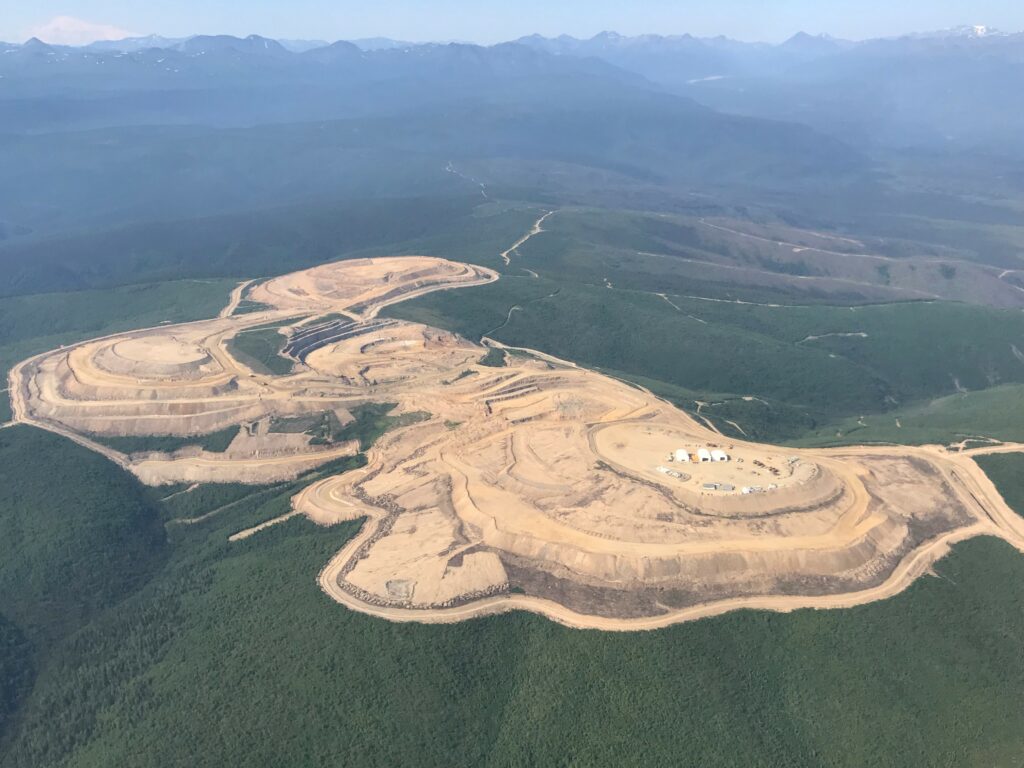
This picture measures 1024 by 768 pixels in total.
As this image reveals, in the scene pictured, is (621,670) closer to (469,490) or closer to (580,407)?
(469,490)

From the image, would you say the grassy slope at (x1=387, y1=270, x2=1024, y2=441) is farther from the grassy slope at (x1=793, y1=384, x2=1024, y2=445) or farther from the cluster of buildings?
the cluster of buildings

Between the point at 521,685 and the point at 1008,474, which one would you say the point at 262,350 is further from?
the point at 1008,474

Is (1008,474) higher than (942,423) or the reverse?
higher

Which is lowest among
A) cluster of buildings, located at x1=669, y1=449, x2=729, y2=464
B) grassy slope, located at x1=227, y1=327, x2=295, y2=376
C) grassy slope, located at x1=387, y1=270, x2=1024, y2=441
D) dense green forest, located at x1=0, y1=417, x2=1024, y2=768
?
grassy slope, located at x1=387, y1=270, x2=1024, y2=441

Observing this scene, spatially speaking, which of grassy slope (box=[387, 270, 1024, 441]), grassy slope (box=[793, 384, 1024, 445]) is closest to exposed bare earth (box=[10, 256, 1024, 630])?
grassy slope (box=[793, 384, 1024, 445])

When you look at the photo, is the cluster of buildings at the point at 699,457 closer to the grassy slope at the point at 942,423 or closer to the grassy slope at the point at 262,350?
the grassy slope at the point at 942,423

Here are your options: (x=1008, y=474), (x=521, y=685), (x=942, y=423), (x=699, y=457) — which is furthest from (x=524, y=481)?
(x=942, y=423)

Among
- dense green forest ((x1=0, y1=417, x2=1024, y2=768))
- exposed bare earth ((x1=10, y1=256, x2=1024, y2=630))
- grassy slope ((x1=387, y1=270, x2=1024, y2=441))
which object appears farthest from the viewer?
grassy slope ((x1=387, y1=270, x2=1024, y2=441))

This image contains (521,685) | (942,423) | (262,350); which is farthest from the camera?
(262,350)
